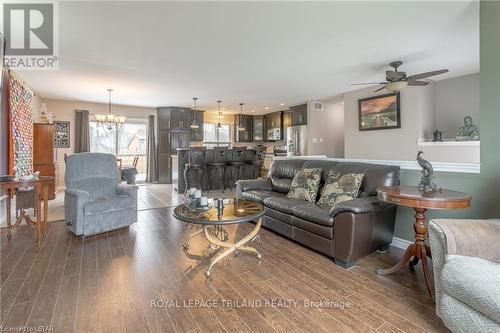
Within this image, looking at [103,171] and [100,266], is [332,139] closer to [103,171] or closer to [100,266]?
[103,171]

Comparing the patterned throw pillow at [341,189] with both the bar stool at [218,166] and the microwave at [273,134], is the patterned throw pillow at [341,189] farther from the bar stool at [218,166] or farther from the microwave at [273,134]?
the microwave at [273,134]

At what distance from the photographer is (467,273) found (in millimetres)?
1306

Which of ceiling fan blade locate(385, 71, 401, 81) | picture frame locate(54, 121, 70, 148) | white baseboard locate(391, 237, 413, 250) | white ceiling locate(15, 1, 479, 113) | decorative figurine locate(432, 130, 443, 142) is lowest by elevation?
white baseboard locate(391, 237, 413, 250)

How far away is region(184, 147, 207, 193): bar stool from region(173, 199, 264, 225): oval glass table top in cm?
378

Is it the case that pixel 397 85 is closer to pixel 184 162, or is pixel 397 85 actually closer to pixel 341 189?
pixel 341 189

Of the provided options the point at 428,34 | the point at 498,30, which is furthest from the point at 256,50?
the point at 498,30

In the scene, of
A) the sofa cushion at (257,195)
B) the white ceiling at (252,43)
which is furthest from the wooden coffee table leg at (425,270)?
the white ceiling at (252,43)

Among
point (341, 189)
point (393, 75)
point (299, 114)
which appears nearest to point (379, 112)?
point (393, 75)

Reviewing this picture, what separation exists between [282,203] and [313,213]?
0.52m

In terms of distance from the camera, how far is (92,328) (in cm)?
150

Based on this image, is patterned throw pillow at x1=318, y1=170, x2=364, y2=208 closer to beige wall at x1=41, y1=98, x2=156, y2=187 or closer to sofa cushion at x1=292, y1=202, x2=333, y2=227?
sofa cushion at x1=292, y1=202, x2=333, y2=227

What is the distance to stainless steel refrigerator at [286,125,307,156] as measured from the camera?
7.67m

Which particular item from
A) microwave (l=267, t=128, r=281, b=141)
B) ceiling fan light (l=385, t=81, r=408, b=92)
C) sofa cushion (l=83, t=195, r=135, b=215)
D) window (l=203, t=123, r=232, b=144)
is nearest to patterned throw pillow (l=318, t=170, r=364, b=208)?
ceiling fan light (l=385, t=81, r=408, b=92)

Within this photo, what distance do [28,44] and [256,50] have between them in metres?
3.08
